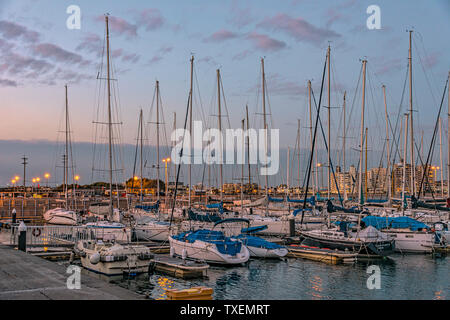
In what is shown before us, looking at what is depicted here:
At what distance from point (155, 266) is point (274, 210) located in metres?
32.3

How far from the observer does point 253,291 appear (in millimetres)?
20062

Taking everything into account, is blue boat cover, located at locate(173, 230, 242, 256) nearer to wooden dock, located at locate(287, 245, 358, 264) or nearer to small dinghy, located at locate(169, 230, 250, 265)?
small dinghy, located at locate(169, 230, 250, 265)

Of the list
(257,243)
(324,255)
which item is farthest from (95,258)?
(324,255)

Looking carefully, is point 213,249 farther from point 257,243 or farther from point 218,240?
point 257,243

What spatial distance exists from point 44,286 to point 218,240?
14013mm

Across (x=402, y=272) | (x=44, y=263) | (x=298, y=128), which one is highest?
(x=298, y=128)

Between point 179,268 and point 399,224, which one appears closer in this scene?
point 179,268

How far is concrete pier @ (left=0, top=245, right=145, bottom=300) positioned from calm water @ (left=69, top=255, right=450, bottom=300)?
4.01 m

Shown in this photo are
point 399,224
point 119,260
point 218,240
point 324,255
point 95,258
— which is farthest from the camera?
point 399,224

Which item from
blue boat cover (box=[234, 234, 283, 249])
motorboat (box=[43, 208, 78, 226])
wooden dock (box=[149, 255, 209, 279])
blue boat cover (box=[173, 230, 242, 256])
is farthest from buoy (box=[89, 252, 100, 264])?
motorboat (box=[43, 208, 78, 226])

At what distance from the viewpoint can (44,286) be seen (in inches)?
531
